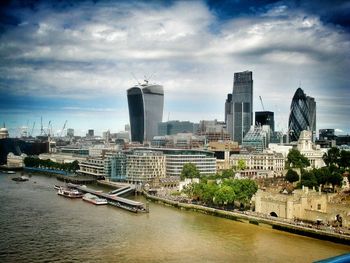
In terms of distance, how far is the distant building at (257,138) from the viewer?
103 metres

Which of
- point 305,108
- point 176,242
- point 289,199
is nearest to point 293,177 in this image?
point 289,199

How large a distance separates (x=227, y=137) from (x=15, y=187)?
7212cm

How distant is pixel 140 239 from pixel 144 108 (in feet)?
293

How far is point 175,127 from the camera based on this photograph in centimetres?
15075

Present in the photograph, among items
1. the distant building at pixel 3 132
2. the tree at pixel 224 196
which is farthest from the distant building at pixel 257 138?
the tree at pixel 224 196

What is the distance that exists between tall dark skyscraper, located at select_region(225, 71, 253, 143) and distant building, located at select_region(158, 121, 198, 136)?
1392 centimetres

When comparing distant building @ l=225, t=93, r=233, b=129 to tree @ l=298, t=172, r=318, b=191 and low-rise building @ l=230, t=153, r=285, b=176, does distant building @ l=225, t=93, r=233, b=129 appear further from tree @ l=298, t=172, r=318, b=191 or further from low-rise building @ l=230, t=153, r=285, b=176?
tree @ l=298, t=172, r=318, b=191

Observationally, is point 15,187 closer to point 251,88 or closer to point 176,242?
point 176,242

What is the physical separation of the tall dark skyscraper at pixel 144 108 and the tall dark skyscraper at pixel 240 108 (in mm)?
33742

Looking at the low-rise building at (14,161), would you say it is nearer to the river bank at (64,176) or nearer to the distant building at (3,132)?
the river bank at (64,176)

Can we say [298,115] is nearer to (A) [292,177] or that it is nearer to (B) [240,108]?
(B) [240,108]

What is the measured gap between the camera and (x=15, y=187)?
161ft

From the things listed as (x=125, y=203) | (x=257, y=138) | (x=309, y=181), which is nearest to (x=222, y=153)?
(x=257, y=138)

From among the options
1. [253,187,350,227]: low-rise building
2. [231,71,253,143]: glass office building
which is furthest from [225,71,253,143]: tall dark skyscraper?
[253,187,350,227]: low-rise building
